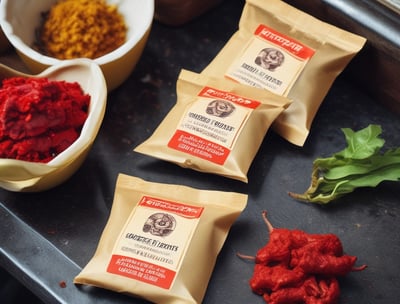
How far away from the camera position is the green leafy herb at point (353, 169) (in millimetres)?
930

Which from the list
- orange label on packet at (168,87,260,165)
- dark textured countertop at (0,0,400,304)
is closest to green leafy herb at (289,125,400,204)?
dark textured countertop at (0,0,400,304)

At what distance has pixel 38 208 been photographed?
3.10 ft

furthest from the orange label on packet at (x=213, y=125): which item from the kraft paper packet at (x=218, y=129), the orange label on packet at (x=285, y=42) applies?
the orange label on packet at (x=285, y=42)

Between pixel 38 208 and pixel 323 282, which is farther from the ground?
pixel 323 282

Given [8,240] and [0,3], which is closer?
[8,240]

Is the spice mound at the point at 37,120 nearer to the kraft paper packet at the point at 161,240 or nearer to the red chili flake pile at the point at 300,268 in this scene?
the kraft paper packet at the point at 161,240

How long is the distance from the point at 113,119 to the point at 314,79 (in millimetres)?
321

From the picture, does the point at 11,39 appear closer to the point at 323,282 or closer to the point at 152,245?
the point at 152,245

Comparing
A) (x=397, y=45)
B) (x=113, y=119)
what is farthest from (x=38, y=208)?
(x=397, y=45)

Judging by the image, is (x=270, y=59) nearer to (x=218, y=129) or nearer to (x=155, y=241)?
(x=218, y=129)

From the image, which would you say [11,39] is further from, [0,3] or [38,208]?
→ [38,208]

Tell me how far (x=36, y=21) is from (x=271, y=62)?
0.38m

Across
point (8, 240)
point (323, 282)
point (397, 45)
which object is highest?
point (397, 45)

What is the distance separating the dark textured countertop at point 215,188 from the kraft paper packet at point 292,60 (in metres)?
0.03
